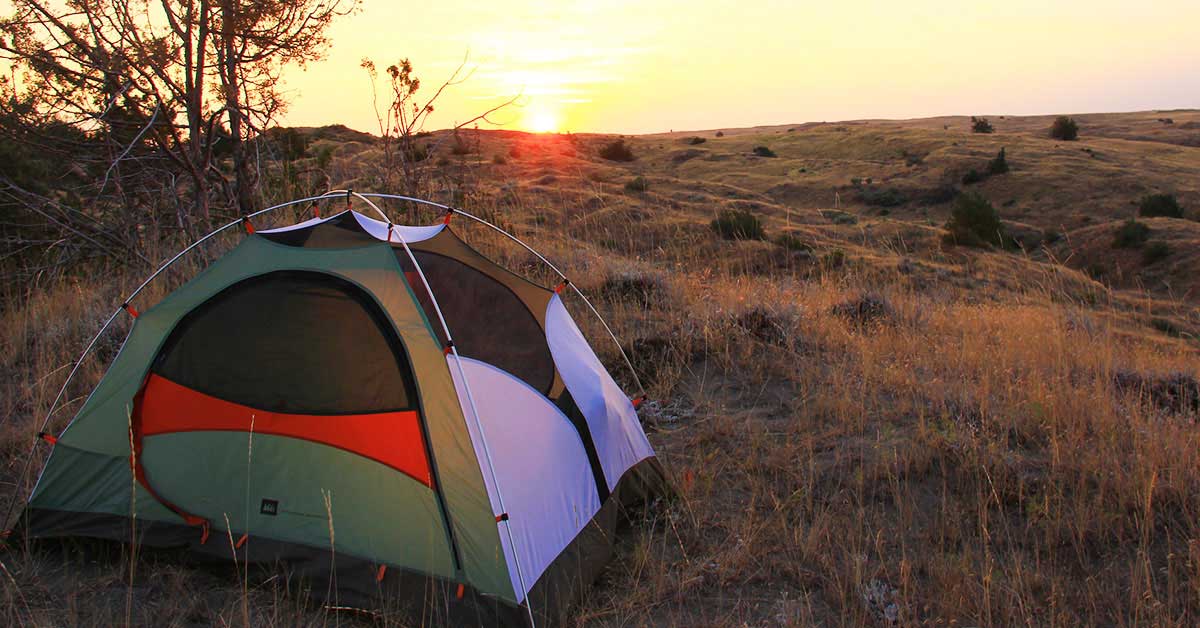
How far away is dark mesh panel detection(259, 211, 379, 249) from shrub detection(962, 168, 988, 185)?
128ft

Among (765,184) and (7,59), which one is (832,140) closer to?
(765,184)

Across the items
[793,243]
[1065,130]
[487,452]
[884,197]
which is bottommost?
[884,197]

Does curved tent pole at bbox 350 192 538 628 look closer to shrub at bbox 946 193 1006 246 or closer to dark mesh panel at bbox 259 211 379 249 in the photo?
dark mesh panel at bbox 259 211 379 249

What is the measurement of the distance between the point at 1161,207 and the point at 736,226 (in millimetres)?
22877

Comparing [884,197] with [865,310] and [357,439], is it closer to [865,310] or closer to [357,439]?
[865,310]

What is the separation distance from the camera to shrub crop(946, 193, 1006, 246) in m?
24.0

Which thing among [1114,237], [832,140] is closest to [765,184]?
[1114,237]

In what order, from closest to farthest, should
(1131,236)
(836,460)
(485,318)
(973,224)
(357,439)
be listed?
(357,439), (485,318), (836,460), (1131,236), (973,224)

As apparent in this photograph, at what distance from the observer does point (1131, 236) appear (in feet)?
80.0

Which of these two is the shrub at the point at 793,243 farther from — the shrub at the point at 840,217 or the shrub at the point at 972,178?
the shrub at the point at 972,178

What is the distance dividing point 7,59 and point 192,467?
5.30 m

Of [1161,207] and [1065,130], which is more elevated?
[1065,130]

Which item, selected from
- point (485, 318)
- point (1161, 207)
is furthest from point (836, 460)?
point (1161, 207)

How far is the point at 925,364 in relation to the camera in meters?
5.83
